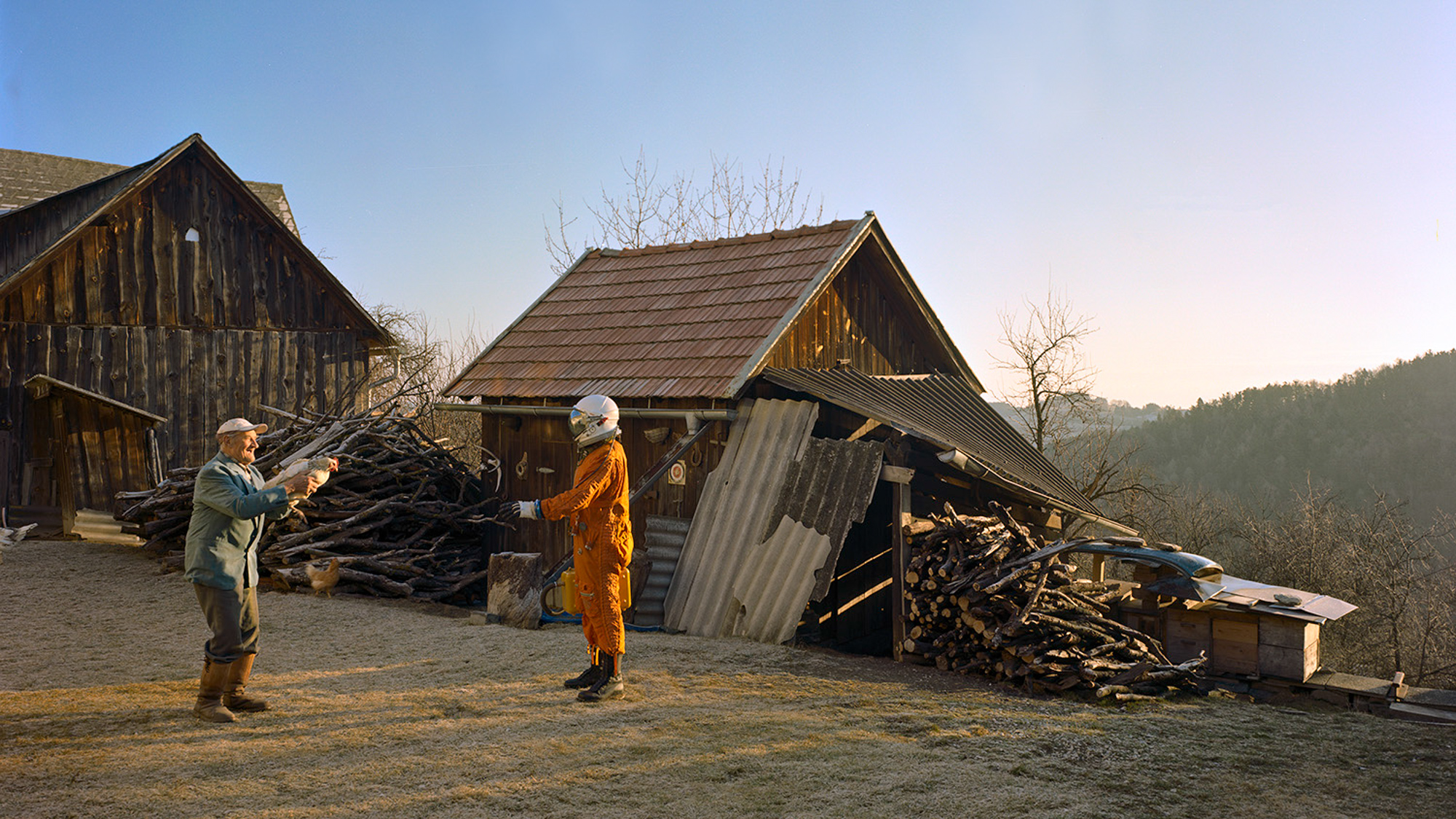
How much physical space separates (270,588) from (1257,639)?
34.6 ft

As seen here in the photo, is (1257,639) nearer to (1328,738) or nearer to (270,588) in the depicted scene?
(1328,738)

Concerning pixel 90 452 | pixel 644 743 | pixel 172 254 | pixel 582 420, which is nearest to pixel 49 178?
pixel 172 254

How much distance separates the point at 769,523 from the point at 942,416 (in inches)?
107

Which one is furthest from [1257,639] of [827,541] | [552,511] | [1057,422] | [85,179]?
[85,179]

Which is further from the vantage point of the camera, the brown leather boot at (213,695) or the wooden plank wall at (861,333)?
the wooden plank wall at (861,333)

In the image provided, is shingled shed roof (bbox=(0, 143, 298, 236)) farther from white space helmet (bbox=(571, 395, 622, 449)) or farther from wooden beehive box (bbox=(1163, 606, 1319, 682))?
wooden beehive box (bbox=(1163, 606, 1319, 682))

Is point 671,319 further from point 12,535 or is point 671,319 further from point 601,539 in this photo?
point 12,535

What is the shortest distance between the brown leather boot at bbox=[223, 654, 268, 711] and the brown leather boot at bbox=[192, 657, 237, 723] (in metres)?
0.06

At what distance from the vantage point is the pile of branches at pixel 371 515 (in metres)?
10.7

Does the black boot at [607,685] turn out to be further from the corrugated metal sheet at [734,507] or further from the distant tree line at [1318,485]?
the distant tree line at [1318,485]

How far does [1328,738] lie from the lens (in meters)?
6.16

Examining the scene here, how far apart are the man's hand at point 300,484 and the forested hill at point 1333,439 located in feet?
137

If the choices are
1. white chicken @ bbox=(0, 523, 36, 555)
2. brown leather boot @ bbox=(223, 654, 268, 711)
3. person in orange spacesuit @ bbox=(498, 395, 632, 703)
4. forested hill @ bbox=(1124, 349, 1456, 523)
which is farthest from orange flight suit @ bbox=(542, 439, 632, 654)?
forested hill @ bbox=(1124, 349, 1456, 523)

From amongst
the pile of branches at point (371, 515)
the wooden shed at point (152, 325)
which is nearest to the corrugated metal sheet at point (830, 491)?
the pile of branches at point (371, 515)
